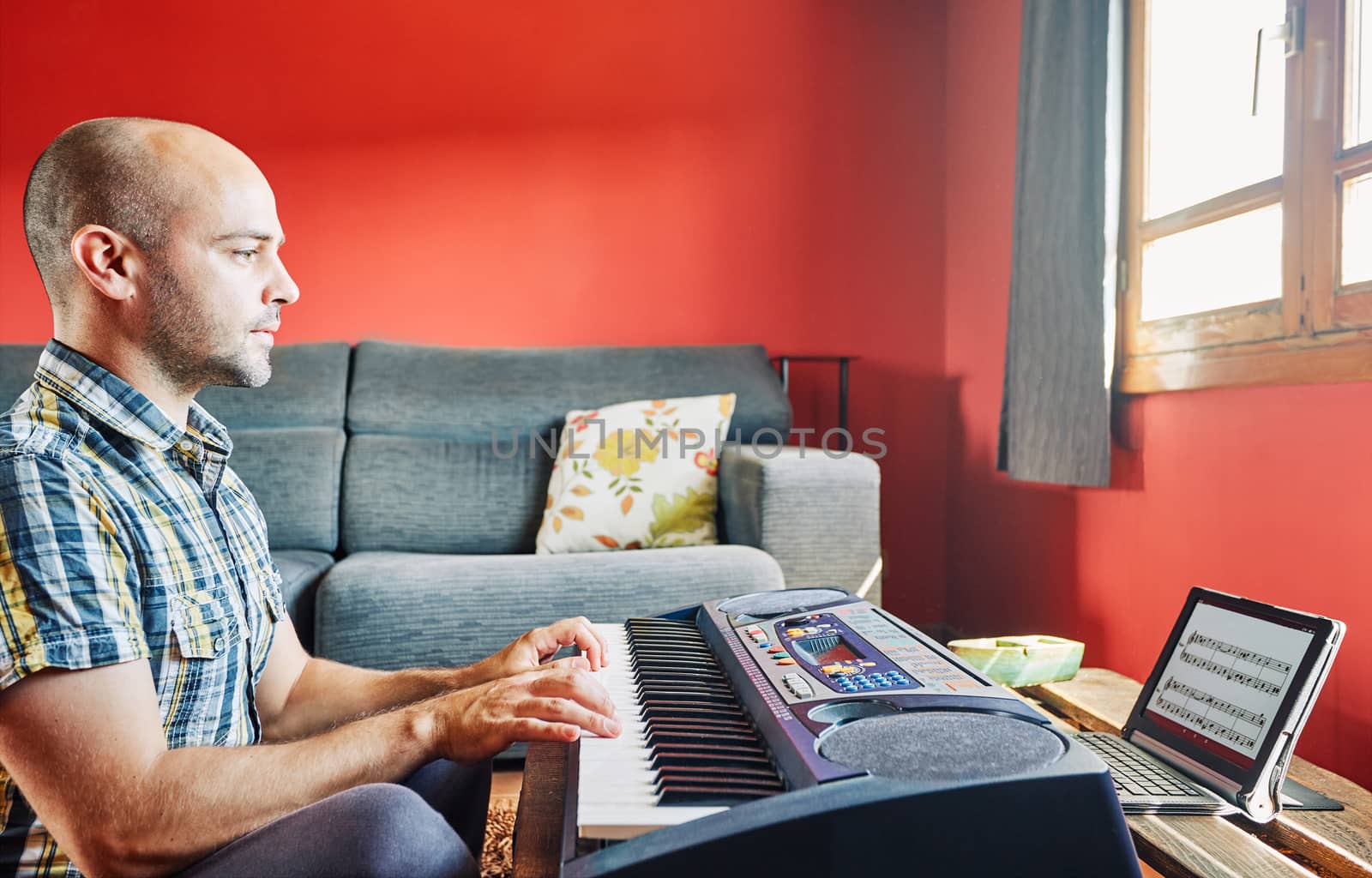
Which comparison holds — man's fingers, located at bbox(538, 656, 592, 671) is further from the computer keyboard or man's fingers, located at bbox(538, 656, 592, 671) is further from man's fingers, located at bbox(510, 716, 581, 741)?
the computer keyboard

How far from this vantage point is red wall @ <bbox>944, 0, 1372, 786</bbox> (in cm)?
151

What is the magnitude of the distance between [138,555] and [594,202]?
2.51 m

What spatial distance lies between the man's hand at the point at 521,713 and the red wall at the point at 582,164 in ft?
7.96

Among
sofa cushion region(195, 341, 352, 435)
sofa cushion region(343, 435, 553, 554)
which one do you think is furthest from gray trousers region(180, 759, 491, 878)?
sofa cushion region(195, 341, 352, 435)

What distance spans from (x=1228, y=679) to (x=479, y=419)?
81.1 inches

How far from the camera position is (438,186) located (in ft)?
10.4

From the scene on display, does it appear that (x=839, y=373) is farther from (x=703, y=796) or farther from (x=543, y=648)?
(x=703, y=796)

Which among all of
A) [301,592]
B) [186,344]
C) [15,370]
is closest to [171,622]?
[186,344]

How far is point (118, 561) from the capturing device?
2.62ft

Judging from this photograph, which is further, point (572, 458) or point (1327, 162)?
A: point (572, 458)

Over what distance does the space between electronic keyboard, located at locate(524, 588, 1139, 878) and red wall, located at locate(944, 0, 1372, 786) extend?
1025mm

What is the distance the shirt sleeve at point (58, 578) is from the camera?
0.72 m

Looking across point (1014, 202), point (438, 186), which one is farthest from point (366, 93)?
point (1014, 202)

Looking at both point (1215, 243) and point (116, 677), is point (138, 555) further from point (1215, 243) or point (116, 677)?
point (1215, 243)
